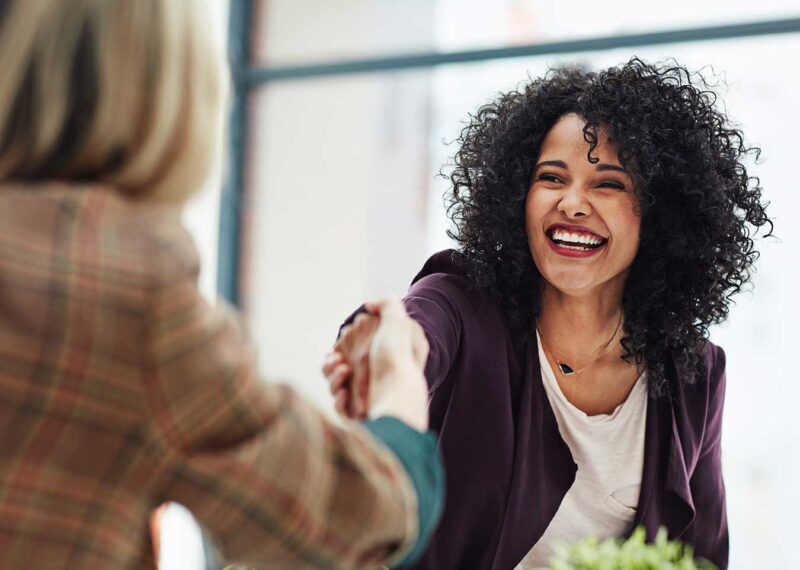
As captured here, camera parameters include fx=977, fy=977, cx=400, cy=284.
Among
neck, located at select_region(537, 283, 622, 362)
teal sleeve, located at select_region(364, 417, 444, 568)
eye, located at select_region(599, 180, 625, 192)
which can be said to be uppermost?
eye, located at select_region(599, 180, 625, 192)

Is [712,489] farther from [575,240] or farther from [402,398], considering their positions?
[402,398]

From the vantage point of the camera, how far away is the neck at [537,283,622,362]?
1.94 m

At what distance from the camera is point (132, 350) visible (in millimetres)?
866

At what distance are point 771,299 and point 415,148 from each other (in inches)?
57.8

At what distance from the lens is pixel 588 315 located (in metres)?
1.98

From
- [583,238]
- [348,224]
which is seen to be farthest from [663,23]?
[583,238]

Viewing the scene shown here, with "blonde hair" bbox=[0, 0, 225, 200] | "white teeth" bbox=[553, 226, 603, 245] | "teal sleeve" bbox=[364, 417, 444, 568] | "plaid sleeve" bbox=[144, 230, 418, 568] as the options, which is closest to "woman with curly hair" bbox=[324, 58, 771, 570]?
"white teeth" bbox=[553, 226, 603, 245]

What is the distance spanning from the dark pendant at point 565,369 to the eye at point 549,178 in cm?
36

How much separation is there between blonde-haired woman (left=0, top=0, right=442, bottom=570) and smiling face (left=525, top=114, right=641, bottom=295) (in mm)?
957

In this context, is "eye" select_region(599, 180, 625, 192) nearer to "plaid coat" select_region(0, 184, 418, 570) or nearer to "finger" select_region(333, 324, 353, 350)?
"finger" select_region(333, 324, 353, 350)

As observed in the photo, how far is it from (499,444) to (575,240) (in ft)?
1.36

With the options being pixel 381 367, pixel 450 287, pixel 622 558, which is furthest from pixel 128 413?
pixel 450 287

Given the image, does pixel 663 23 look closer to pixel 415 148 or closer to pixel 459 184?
pixel 415 148

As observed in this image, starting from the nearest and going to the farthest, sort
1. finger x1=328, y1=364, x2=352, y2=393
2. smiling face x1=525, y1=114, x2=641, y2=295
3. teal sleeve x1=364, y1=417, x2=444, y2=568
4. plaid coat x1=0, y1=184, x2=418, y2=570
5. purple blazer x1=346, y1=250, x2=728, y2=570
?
1. plaid coat x1=0, y1=184, x2=418, y2=570
2. teal sleeve x1=364, y1=417, x2=444, y2=568
3. finger x1=328, y1=364, x2=352, y2=393
4. purple blazer x1=346, y1=250, x2=728, y2=570
5. smiling face x1=525, y1=114, x2=641, y2=295
